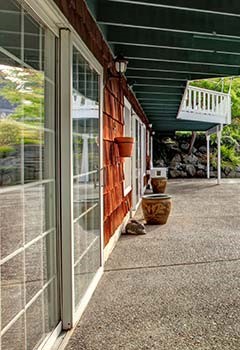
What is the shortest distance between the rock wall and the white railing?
648cm

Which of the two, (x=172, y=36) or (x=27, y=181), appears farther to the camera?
(x=172, y=36)

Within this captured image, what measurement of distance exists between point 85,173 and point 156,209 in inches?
136

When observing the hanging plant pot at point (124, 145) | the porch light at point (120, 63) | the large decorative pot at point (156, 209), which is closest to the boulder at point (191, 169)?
the large decorative pot at point (156, 209)

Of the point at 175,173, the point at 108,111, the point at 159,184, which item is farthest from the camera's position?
the point at 175,173

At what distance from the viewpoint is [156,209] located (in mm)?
6375

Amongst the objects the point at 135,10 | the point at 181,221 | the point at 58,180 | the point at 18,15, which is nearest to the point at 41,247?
the point at 58,180

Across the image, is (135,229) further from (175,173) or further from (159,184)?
(175,173)

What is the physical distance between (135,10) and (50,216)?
214 centimetres

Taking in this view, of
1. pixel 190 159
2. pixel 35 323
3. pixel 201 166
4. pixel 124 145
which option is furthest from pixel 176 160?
pixel 35 323

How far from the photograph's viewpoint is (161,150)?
19609 millimetres

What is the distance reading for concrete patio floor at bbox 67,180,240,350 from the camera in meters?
2.39

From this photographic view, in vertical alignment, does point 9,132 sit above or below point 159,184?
above

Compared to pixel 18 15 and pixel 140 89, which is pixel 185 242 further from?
pixel 18 15

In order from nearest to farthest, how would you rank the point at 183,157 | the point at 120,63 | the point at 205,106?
the point at 120,63 < the point at 205,106 < the point at 183,157
